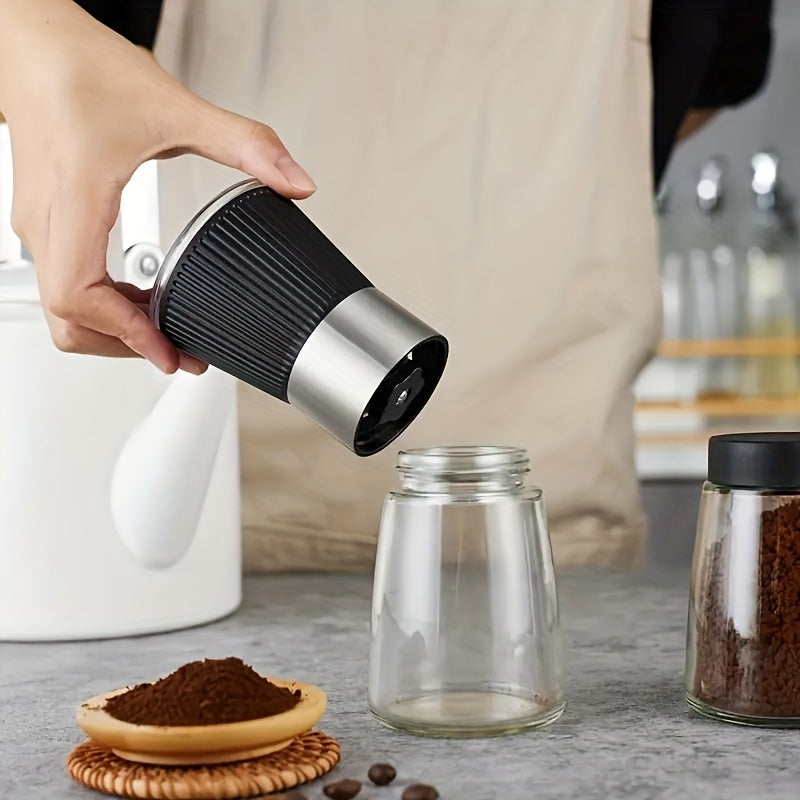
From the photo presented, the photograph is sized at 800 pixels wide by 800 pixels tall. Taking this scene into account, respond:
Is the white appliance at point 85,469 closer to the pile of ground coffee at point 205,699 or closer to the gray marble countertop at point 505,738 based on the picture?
the gray marble countertop at point 505,738

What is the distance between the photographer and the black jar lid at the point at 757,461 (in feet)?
2.11

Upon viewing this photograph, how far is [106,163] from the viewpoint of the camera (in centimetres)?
65

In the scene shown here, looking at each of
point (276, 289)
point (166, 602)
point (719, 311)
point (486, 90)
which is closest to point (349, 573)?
point (166, 602)

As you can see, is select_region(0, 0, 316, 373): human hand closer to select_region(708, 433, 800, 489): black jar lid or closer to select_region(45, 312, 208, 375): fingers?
select_region(45, 312, 208, 375): fingers

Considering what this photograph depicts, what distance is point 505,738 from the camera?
2.08 ft

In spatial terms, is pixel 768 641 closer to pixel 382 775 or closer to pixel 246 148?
pixel 382 775

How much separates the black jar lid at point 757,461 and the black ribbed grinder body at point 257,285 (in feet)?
0.65

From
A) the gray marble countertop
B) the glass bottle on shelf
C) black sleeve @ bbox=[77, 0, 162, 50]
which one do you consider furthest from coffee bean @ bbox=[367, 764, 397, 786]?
the glass bottle on shelf

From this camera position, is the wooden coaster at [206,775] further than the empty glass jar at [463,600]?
No

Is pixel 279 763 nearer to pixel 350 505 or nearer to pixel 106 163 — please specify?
pixel 106 163

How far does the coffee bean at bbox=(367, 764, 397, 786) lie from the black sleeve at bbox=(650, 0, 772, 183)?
99 cm

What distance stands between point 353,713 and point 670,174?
6.43ft

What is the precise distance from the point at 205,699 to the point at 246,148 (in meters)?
0.26

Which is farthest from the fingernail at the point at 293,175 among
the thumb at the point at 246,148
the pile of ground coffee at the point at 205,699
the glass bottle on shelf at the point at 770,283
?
the glass bottle on shelf at the point at 770,283
